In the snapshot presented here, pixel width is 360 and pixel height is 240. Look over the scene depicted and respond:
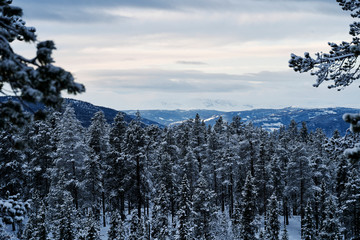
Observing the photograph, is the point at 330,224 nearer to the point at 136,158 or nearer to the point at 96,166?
the point at 136,158

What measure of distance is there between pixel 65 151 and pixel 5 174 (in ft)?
23.7

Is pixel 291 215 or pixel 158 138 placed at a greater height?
pixel 158 138

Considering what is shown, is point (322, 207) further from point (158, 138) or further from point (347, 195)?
point (158, 138)

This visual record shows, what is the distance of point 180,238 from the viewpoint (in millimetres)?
26234

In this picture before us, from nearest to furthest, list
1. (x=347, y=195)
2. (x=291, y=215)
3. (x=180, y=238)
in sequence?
1. (x=180, y=238)
2. (x=347, y=195)
3. (x=291, y=215)

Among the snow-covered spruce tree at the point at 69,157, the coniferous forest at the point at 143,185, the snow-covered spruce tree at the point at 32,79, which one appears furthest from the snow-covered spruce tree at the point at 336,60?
the snow-covered spruce tree at the point at 69,157

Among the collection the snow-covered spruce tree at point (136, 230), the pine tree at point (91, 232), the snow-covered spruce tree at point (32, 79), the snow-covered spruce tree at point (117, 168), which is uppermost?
the snow-covered spruce tree at point (32, 79)

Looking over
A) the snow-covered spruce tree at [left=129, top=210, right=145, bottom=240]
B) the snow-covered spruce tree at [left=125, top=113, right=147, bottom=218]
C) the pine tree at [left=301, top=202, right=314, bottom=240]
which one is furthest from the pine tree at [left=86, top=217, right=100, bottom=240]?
the pine tree at [left=301, top=202, right=314, bottom=240]

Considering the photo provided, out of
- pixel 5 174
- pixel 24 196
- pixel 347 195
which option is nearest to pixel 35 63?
pixel 5 174

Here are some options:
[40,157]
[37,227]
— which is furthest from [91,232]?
[40,157]

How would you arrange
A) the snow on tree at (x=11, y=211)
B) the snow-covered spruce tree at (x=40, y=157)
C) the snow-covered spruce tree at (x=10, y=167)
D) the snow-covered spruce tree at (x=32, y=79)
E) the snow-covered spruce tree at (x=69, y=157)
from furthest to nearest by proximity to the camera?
the snow-covered spruce tree at (x=40, y=157)
the snow-covered spruce tree at (x=69, y=157)
the snow-covered spruce tree at (x=10, y=167)
the snow on tree at (x=11, y=211)
the snow-covered spruce tree at (x=32, y=79)

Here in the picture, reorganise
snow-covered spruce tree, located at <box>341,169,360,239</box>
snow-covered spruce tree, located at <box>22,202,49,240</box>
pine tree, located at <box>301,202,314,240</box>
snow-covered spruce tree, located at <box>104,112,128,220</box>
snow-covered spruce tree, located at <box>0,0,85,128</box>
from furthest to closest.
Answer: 1. pine tree, located at <box>301,202,314,240</box>
2. snow-covered spruce tree, located at <box>341,169,360,239</box>
3. snow-covered spruce tree, located at <box>104,112,128,220</box>
4. snow-covered spruce tree, located at <box>22,202,49,240</box>
5. snow-covered spruce tree, located at <box>0,0,85,128</box>

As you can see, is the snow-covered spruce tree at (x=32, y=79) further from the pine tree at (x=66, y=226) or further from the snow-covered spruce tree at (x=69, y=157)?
the snow-covered spruce tree at (x=69, y=157)

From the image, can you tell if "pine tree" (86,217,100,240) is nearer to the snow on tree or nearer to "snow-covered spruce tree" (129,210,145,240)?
"snow-covered spruce tree" (129,210,145,240)
